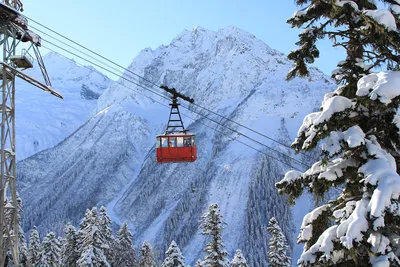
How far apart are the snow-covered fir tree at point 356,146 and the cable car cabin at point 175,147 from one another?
12999 millimetres

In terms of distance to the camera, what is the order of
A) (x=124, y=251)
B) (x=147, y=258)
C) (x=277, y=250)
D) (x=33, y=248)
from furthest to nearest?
(x=147, y=258)
(x=124, y=251)
(x=33, y=248)
(x=277, y=250)

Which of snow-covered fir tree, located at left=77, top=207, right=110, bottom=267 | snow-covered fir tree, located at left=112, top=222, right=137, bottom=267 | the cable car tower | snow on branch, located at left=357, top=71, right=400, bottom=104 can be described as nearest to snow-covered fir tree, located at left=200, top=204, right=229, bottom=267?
snow-covered fir tree, located at left=77, top=207, right=110, bottom=267

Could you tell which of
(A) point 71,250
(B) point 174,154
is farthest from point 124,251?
(B) point 174,154

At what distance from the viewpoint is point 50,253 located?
4212cm

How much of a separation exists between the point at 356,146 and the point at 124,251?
45.4m

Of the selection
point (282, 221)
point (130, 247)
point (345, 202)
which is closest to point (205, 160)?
point (282, 221)

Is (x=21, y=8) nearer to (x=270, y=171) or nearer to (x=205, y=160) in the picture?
(x=270, y=171)

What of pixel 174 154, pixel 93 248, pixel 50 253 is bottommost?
pixel 93 248

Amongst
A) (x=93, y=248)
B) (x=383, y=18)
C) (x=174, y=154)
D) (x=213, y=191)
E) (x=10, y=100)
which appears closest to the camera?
(x=383, y=18)

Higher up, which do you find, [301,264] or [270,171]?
[270,171]

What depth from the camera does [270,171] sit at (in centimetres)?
14975

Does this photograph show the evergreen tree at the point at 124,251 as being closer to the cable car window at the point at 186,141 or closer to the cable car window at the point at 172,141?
the cable car window at the point at 172,141

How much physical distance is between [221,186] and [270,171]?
53.4 feet

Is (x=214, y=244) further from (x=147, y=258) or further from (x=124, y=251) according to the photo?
(x=124, y=251)
